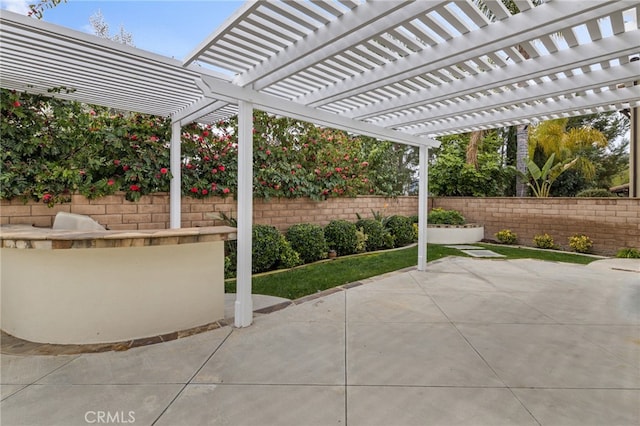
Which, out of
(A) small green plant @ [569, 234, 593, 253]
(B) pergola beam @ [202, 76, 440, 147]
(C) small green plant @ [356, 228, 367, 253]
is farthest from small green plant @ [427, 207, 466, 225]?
(B) pergola beam @ [202, 76, 440, 147]

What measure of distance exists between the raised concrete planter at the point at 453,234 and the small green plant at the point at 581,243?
257cm

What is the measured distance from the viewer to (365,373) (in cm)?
265

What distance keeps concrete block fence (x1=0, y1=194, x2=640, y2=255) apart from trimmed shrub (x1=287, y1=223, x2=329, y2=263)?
466 millimetres

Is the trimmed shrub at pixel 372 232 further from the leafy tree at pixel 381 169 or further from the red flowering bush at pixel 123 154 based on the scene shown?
the leafy tree at pixel 381 169

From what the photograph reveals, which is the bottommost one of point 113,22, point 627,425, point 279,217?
point 627,425

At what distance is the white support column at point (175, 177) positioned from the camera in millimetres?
5559

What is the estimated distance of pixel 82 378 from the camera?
99.7 inches

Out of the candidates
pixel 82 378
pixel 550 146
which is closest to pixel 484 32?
pixel 82 378

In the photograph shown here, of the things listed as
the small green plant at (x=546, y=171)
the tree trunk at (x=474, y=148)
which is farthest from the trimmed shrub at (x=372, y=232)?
the small green plant at (x=546, y=171)

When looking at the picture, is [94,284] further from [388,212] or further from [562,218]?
[562,218]

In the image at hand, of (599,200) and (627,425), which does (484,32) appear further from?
(599,200)

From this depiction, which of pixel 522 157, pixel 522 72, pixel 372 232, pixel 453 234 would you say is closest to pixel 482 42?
pixel 522 72

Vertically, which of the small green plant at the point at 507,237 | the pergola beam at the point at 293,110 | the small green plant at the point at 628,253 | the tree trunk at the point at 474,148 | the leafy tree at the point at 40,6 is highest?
the leafy tree at the point at 40,6

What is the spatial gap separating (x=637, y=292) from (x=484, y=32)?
5.07 meters
